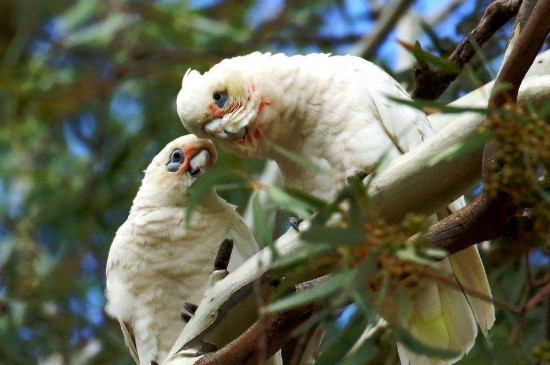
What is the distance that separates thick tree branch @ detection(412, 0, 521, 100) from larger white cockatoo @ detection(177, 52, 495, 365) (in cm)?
7

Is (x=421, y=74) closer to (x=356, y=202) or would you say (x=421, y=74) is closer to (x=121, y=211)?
(x=356, y=202)

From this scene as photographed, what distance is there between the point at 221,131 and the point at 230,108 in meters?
0.06

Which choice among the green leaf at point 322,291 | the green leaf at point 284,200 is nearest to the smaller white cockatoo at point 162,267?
the green leaf at point 284,200

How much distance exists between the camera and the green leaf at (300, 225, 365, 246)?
4.04 feet

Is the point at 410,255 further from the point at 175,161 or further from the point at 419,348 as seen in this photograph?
the point at 175,161

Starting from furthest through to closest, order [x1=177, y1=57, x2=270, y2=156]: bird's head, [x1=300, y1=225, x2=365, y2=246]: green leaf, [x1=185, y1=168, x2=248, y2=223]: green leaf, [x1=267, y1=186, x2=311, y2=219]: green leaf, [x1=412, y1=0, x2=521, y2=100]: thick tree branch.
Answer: [x1=177, y1=57, x2=270, y2=156]: bird's head, [x1=412, y1=0, x2=521, y2=100]: thick tree branch, [x1=185, y1=168, x2=248, y2=223]: green leaf, [x1=267, y1=186, x2=311, y2=219]: green leaf, [x1=300, y1=225, x2=365, y2=246]: green leaf

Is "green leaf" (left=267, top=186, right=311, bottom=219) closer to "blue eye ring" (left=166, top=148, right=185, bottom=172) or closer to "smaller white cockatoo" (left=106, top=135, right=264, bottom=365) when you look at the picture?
"smaller white cockatoo" (left=106, top=135, right=264, bottom=365)

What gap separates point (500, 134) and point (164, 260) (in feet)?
5.17

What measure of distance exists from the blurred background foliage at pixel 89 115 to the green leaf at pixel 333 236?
2311 mm

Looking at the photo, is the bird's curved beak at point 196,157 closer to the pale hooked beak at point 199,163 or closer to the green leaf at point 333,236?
the pale hooked beak at point 199,163

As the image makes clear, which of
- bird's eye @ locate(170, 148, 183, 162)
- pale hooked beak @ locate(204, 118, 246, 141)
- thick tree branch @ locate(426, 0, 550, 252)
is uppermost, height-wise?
bird's eye @ locate(170, 148, 183, 162)

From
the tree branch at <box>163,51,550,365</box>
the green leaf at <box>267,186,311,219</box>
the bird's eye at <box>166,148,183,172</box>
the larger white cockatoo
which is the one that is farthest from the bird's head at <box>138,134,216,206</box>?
the green leaf at <box>267,186,311,219</box>

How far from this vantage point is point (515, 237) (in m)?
1.84

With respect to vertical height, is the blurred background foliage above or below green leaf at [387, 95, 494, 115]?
above
